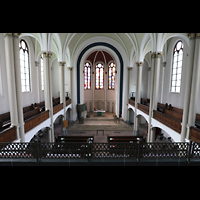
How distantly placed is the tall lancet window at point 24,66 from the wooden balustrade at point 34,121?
Answer: 5181mm

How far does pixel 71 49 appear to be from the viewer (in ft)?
56.2

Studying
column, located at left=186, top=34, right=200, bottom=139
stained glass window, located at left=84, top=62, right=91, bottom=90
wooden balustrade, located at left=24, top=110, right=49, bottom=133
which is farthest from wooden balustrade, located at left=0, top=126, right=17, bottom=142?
stained glass window, located at left=84, top=62, right=91, bottom=90

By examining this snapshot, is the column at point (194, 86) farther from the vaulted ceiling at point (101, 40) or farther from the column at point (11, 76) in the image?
the column at point (11, 76)

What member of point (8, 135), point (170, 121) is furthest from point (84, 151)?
point (170, 121)

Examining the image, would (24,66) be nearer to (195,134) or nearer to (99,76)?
(99,76)
